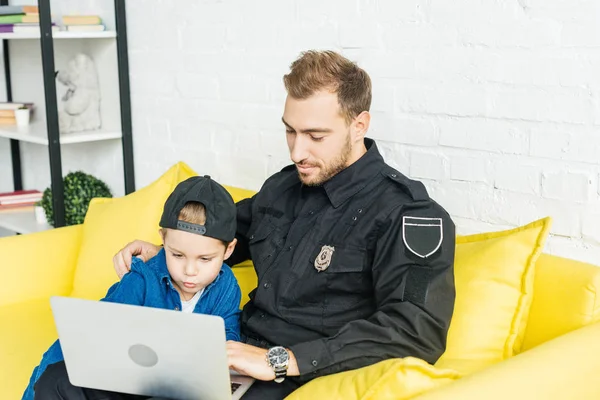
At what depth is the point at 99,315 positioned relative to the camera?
4.97ft

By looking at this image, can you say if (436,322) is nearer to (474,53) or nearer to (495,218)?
(495,218)

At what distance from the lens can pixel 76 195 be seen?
3.33 metres

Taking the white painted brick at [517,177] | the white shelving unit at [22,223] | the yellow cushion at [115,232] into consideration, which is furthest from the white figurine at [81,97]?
the white painted brick at [517,177]

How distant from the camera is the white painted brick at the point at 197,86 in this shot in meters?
2.91

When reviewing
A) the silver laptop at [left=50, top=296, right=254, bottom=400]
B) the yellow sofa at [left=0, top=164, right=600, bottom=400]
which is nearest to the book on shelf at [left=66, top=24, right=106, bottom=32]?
the yellow sofa at [left=0, top=164, right=600, bottom=400]

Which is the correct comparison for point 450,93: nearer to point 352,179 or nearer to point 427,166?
point 427,166

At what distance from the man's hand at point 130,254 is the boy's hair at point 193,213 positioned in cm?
27

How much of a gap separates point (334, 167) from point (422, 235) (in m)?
0.30

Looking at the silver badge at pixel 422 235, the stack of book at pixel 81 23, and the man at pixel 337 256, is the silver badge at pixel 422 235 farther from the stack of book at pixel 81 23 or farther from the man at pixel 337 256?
the stack of book at pixel 81 23

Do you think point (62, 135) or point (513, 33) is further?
point (62, 135)

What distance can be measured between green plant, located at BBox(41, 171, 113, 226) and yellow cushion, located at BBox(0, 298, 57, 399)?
778mm

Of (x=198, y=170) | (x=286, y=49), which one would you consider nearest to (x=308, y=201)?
(x=286, y=49)

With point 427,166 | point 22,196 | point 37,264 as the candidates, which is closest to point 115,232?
point 37,264

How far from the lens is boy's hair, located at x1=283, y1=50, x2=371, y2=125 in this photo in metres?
1.88
